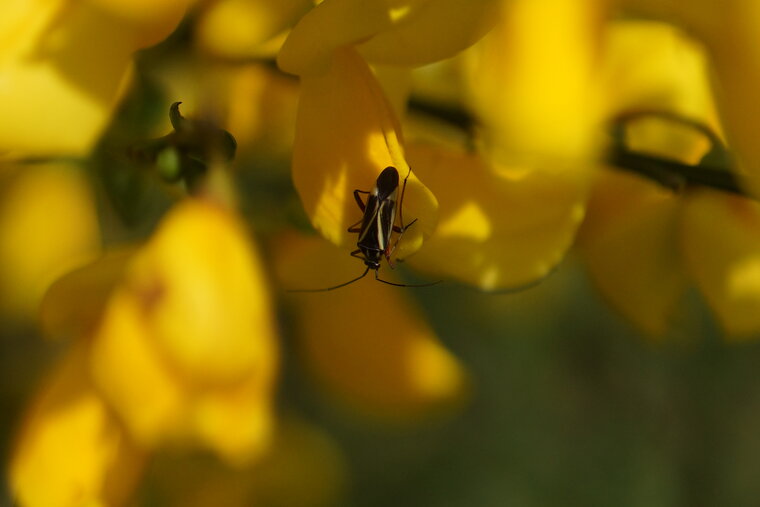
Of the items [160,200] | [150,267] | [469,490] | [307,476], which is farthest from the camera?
[469,490]

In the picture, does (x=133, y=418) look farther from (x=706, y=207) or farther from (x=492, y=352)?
(x=492, y=352)

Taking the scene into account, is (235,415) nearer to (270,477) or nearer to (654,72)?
(654,72)

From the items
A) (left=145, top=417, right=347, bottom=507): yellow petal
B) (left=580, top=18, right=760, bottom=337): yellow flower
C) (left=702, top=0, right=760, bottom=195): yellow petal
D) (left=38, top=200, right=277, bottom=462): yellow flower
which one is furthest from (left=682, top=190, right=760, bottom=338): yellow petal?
(left=145, top=417, right=347, bottom=507): yellow petal

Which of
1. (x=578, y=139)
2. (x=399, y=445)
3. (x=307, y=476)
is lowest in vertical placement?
(x=399, y=445)

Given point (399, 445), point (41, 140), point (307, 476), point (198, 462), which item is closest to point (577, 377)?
point (399, 445)

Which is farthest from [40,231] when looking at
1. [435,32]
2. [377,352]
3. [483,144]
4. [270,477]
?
[435,32]

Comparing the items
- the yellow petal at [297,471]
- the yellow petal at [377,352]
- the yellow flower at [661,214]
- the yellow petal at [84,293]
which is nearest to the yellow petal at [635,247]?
the yellow flower at [661,214]

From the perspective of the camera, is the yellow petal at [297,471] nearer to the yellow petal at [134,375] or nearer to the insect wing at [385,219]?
the yellow petal at [134,375]

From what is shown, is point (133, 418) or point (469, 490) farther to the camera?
point (469, 490)
